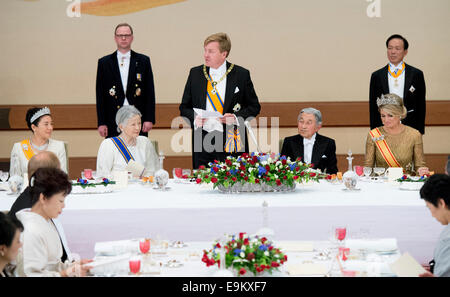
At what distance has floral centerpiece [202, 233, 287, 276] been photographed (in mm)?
2236

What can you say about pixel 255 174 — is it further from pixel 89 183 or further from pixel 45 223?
pixel 45 223

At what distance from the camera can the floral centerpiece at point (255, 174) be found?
361 centimetres

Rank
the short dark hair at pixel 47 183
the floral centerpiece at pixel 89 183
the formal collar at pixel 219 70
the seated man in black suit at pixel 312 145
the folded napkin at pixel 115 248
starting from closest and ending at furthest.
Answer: the short dark hair at pixel 47 183, the folded napkin at pixel 115 248, the floral centerpiece at pixel 89 183, the seated man in black suit at pixel 312 145, the formal collar at pixel 219 70

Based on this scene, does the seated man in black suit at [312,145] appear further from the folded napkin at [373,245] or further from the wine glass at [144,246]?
the wine glass at [144,246]

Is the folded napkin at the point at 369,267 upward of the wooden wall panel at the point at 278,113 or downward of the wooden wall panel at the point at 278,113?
downward

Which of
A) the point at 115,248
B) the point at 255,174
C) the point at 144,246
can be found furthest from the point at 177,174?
the point at 144,246

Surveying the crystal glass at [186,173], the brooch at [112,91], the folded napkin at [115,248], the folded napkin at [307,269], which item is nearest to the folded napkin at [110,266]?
the folded napkin at [115,248]

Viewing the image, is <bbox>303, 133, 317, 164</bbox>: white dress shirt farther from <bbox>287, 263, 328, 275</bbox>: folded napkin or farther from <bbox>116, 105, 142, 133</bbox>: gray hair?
<bbox>287, 263, 328, 275</bbox>: folded napkin

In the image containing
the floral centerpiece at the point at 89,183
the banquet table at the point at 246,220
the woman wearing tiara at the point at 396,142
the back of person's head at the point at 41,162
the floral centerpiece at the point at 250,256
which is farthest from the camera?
the woman wearing tiara at the point at 396,142

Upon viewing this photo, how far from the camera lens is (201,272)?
2416 mm

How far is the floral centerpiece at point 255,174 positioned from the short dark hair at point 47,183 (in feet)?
3.92

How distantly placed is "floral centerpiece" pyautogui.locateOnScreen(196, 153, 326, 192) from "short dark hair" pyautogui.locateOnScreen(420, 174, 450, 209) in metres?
1.18

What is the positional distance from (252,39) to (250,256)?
17.3 ft
